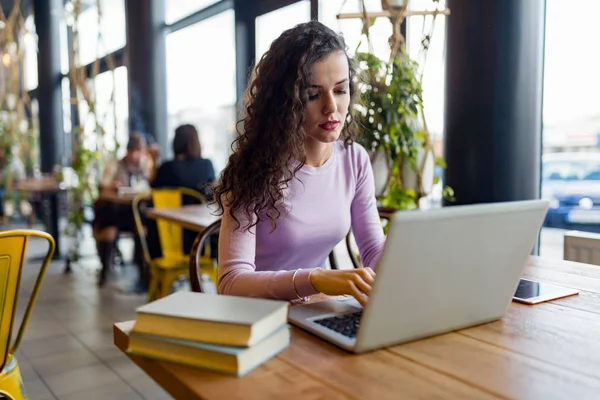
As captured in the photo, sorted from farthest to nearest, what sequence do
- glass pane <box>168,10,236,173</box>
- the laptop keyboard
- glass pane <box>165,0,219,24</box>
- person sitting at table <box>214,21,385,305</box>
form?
1. glass pane <box>165,0,219,24</box>
2. glass pane <box>168,10,236,173</box>
3. person sitting at table <box>214,21,385,305</box>
4. the laptop keyboard

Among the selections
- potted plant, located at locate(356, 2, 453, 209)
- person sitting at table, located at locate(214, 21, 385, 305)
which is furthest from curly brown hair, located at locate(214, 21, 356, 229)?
potted plant, located at locate(356, 2, 453, 209)

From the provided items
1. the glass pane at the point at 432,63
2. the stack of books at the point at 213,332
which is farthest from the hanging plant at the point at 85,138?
the stack of books at the point at 213,332

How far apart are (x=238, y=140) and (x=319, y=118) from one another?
0.73 feet

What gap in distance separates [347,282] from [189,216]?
2.21 m

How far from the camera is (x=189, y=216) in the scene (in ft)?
10.2

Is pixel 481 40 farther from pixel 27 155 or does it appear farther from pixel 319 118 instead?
pixel 27 155

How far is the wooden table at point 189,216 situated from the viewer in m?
2.82

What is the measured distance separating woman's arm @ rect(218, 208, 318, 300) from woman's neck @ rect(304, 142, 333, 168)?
0.25 m

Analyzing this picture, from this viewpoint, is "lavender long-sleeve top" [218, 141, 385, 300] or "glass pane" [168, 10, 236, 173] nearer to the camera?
"lavender long-sleeve top" [218, 141, 385, 300]

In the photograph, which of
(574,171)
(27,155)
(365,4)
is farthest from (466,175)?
(27,155)

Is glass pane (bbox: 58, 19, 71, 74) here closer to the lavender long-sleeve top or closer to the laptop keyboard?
the lavender long-sleeve top

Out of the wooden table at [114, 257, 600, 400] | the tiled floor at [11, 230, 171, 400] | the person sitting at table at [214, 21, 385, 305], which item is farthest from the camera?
the tiled floor at [11, 230, 171, 400]

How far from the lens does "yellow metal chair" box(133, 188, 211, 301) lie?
3.31 meters

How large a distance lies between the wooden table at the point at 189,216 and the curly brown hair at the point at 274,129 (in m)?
1.34
